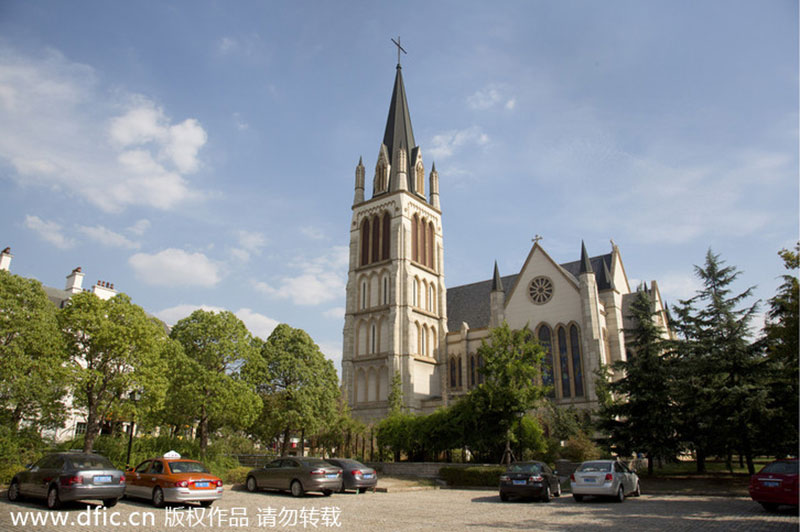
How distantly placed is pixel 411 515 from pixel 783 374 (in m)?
17.9

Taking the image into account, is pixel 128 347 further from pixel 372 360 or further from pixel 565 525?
pixel 372 360

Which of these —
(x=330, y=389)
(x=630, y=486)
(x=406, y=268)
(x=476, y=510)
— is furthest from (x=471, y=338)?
(x=476, y=510)

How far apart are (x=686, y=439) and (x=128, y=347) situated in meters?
25.7

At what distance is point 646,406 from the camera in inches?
1056

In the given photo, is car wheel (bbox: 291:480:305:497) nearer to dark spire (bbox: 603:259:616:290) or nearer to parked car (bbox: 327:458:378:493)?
parked car (bbox: 327:458:378:493)

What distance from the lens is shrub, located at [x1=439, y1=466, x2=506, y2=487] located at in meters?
24.8

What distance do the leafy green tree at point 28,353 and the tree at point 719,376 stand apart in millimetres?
26454

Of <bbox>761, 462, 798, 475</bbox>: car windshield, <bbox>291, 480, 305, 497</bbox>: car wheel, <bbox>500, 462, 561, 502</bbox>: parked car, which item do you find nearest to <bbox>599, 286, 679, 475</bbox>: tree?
<bbox>500, 462, 561, 502</bbox>: parked car

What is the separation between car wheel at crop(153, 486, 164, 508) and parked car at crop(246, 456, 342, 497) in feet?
17.1

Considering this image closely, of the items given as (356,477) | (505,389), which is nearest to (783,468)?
(505,389)

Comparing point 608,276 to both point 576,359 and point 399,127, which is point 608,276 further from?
point 399,127

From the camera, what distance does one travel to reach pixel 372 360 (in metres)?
51.7

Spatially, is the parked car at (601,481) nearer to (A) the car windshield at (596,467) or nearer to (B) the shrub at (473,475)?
(A) the car windshield at (596,467)

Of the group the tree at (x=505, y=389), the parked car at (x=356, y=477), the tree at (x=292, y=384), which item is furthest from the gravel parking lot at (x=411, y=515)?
the tree at (x=292, y=384)
